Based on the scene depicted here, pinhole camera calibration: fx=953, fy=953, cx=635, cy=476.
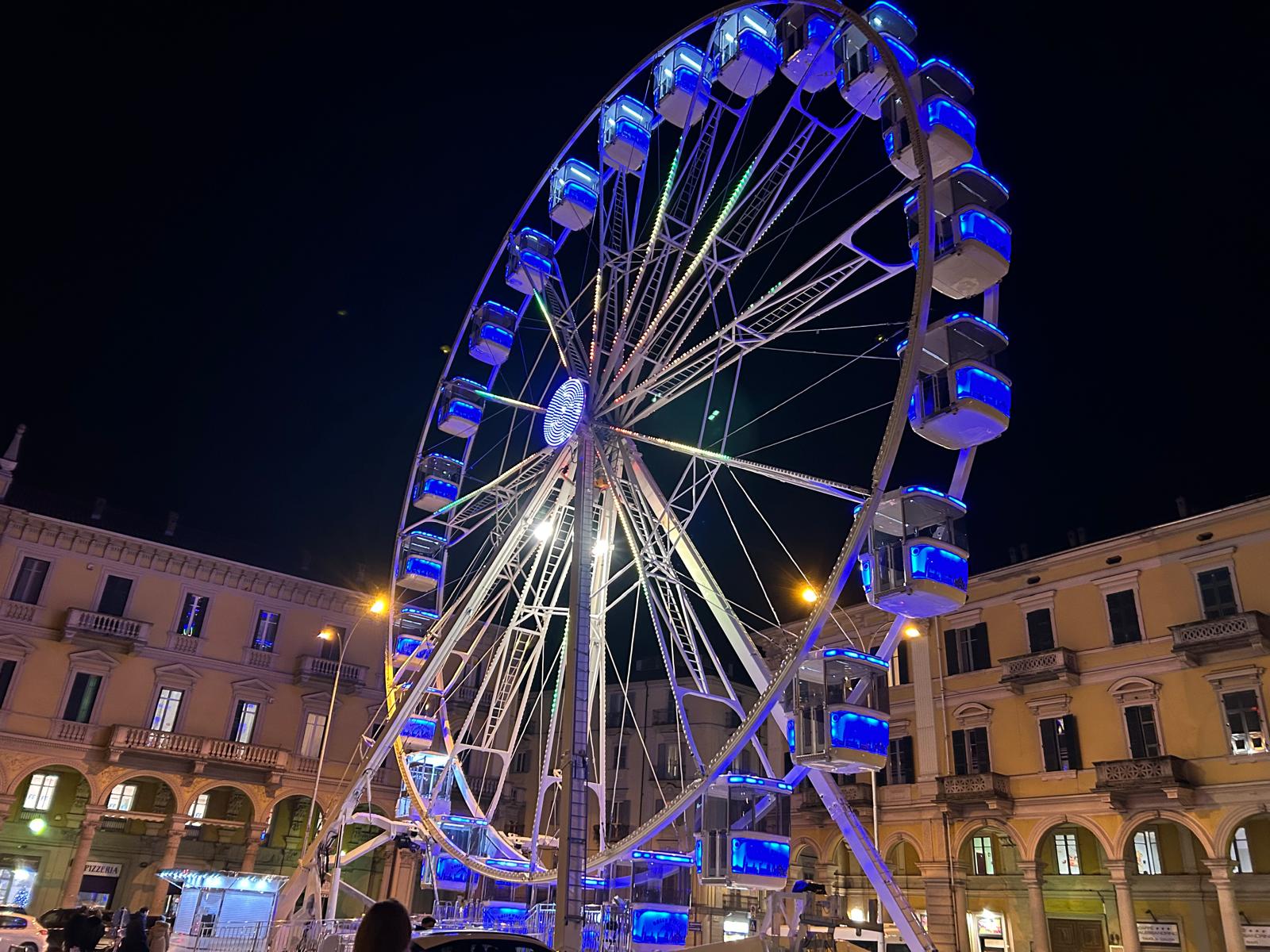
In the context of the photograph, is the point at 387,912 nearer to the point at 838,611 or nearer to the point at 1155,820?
the point at 1155,820

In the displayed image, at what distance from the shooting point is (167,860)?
34.0 meters

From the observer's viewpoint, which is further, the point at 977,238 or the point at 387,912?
the point at 977,238

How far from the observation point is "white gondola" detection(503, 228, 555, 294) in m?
22.1

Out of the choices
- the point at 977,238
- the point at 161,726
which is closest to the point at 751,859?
the point at 977,238

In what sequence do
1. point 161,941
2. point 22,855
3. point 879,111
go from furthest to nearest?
point 22,855, point 879,111, point 161,941

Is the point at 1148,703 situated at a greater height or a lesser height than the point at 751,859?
greater

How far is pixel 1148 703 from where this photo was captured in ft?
93.4

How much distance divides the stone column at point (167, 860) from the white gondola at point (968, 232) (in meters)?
33.3

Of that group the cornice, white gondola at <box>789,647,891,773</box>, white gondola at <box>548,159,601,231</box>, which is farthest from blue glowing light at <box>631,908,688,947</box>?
the cornice

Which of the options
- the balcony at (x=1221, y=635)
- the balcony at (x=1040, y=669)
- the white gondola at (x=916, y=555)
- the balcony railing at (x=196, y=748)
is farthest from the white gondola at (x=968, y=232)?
the balcony railing at (x=196, y=748)

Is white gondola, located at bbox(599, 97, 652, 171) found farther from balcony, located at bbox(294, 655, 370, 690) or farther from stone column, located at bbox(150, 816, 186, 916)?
stone column, located at bbox(150, 816, 186, 916)

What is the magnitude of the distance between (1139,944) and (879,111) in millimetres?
24184

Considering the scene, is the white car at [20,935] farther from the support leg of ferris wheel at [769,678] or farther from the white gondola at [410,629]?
the support leg of ferris wheel at [769,678]

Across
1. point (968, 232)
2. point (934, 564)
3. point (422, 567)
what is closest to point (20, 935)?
point (422, 567)
